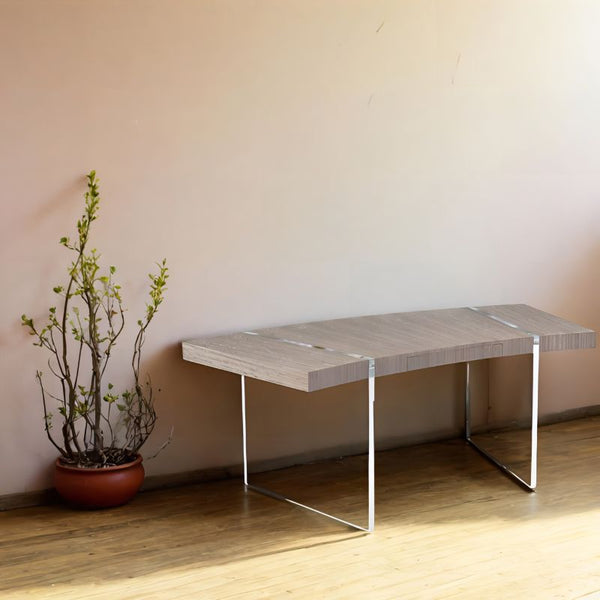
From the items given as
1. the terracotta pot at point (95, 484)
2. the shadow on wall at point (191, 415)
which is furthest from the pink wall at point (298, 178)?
the terracotta pot at point (95, 484)

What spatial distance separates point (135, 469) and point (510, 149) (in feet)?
6.94

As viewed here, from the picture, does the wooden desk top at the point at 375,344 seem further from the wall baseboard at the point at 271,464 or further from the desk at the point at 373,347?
the wall baseboard at the point at 271,464

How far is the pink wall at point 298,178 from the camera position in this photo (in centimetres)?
309

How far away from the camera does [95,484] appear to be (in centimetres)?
306

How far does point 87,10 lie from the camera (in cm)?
308

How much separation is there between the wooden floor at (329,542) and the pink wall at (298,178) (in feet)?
0.86

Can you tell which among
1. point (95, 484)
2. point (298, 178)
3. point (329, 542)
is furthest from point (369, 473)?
point (298, 178)

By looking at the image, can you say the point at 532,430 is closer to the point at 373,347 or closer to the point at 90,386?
the point at 373,347

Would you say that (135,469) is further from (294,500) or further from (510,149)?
(510,149)

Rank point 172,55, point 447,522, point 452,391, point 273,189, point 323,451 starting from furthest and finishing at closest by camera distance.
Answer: point 452,391
point 323,451
point 273,189
point 172,55
point 447,522

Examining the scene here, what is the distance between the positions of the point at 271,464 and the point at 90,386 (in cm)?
80

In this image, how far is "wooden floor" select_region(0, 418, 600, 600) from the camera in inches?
98.9

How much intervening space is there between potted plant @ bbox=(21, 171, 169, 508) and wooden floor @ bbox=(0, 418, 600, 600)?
0.13 metres

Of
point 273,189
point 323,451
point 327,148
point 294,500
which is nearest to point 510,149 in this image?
point 327,148
